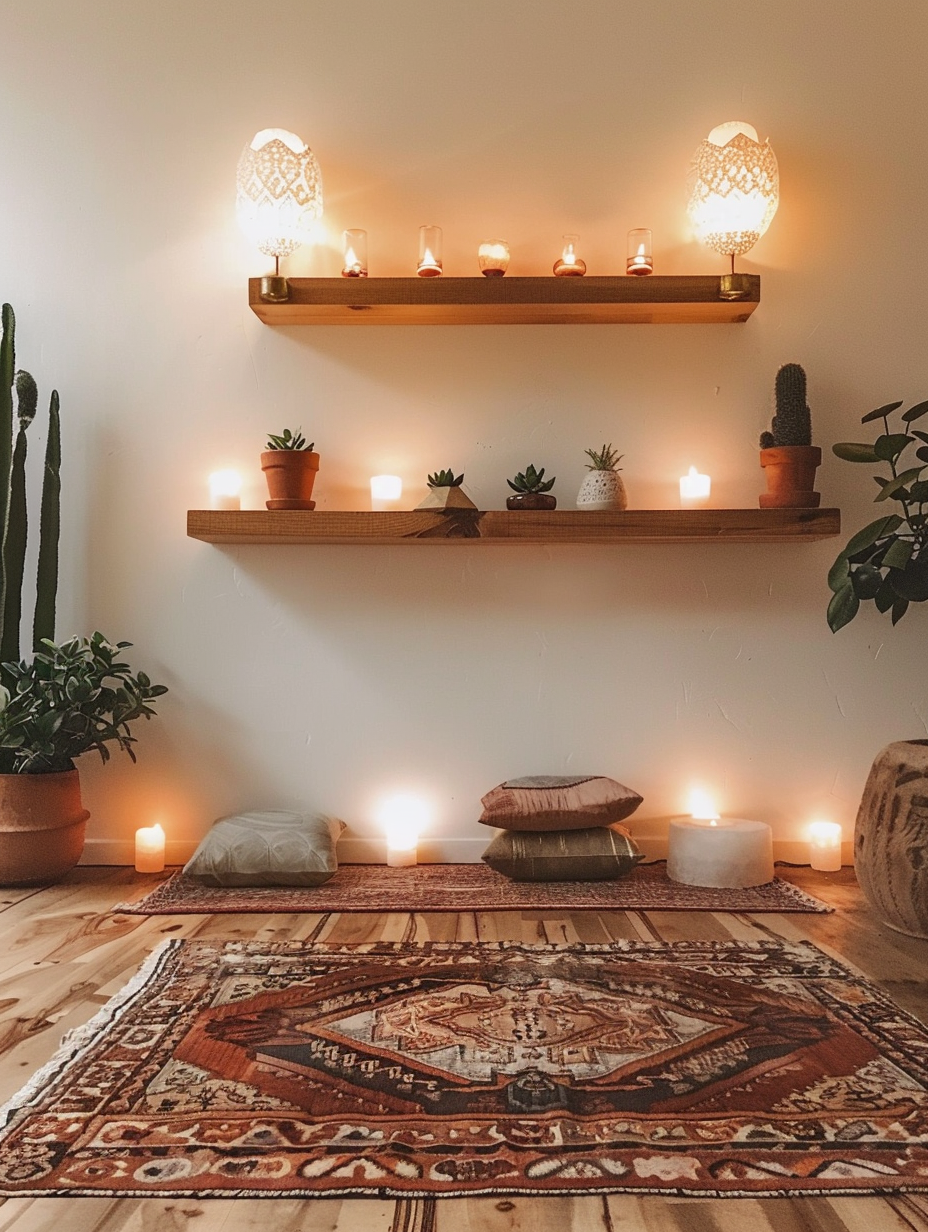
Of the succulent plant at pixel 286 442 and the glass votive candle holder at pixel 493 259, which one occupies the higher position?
the glass votive candle holder at pixel 493 259

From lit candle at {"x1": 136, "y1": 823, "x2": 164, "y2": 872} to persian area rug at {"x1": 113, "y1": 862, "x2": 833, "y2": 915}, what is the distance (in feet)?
0.28

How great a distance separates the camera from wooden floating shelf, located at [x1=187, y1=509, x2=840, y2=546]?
239cm

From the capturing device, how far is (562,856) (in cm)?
235

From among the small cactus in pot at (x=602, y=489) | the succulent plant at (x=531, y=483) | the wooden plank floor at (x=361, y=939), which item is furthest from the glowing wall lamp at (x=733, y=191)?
the wooden plank floor at (x=361, y=939)

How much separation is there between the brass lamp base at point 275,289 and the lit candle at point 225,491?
1.48 feet

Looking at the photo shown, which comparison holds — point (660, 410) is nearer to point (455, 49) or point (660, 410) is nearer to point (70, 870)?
point (455, 49)

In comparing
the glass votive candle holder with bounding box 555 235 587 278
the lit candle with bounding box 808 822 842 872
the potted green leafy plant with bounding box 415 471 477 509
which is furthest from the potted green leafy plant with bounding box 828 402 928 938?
the potted green leafy plant with bounding box 415 471 477 509

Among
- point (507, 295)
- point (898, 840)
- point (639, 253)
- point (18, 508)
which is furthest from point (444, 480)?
point (898, 840)

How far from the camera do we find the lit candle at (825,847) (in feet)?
8.25

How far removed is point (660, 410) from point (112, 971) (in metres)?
1.87

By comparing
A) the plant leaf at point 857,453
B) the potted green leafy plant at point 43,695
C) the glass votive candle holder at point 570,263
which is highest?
the glass votive candle holder at point 570,263

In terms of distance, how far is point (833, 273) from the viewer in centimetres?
262

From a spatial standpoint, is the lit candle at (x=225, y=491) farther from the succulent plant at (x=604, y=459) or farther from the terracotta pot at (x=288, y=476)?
the succulent plant at (x=604, y=459)

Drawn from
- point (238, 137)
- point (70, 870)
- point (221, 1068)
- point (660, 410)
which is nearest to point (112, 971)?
point (221, 1068)
